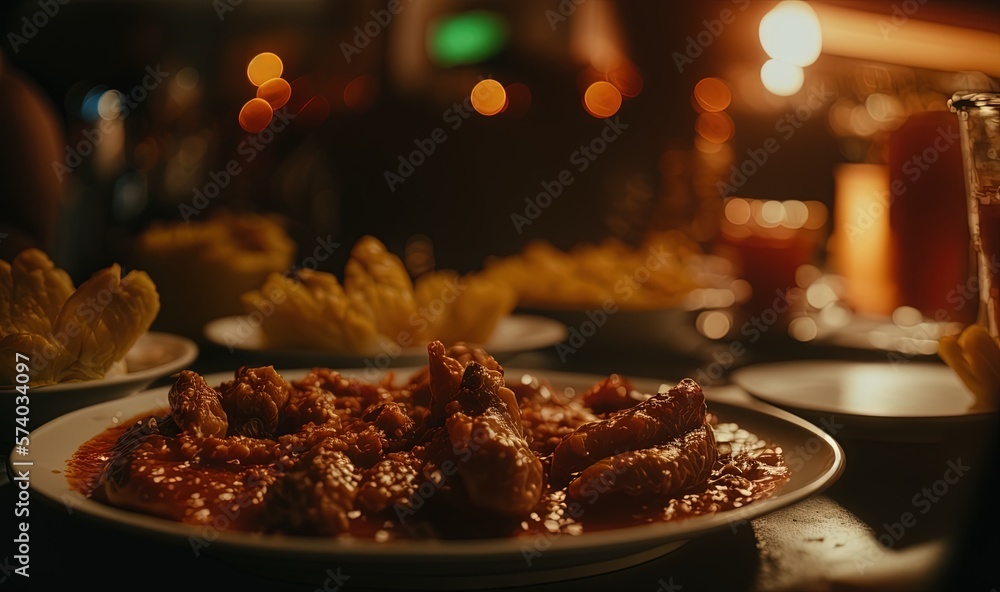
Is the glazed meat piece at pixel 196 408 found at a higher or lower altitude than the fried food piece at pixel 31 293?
lower

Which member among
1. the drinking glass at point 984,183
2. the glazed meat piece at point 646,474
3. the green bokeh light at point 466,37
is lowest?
the glazed meat piece at point 646,474

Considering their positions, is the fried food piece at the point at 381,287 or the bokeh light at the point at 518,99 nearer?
the fried food piece at the point at 381,287

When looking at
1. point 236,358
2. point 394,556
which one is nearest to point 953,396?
point 394,556

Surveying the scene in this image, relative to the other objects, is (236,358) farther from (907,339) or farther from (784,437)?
(907,339)

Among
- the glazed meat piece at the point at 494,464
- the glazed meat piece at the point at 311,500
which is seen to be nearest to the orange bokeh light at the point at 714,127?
the glazed meat piece at the point at 494,464

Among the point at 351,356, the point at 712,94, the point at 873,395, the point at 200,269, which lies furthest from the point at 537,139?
the point at 873,395

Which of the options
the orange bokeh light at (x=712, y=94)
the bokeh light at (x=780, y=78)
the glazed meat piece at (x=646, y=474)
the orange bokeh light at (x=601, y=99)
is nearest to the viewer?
the glazed meat piece at (x=646, y=474)

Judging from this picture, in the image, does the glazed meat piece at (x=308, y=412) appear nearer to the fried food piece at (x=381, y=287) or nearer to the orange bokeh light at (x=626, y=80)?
the fried food piece at (x=381, y=287)
